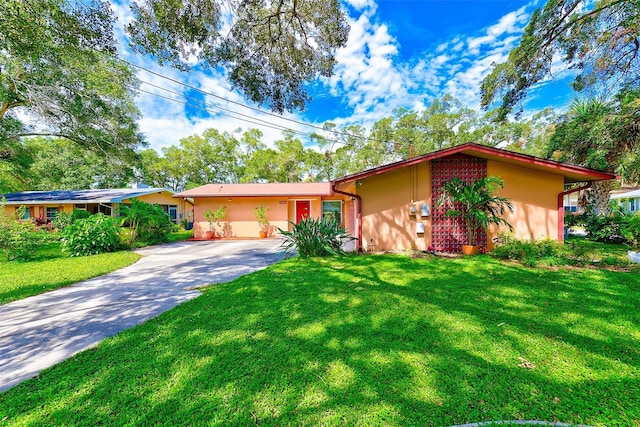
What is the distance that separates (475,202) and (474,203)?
6 cm

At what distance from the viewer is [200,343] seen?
2645 mm

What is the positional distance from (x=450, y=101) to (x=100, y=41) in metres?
24.0

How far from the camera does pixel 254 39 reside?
5906 millimetres

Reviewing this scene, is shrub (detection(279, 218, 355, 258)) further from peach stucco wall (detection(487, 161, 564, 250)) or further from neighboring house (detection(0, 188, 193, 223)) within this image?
neighboring house (detection(0, 188, 193, 223))

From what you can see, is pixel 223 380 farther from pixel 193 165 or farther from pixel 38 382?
pixel 193 165

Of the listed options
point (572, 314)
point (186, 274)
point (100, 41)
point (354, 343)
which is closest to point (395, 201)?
point (572, 314)

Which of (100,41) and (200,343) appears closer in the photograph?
(200,343)

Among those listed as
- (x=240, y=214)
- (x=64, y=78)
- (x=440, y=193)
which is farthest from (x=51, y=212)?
(x=440, y=193)

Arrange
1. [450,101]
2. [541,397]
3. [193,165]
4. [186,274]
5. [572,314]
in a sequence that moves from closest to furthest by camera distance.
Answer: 1. [541,397]
2. [572,314]
3. [186,274]
4. [450,101]
5. [193,165]

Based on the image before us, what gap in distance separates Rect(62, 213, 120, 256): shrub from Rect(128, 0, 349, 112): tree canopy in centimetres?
640

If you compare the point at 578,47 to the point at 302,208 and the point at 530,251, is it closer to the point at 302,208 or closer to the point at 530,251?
the point at 530,251

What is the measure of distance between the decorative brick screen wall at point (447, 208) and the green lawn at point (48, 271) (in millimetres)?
9236

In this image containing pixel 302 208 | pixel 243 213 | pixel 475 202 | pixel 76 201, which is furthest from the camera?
pixel 76 201

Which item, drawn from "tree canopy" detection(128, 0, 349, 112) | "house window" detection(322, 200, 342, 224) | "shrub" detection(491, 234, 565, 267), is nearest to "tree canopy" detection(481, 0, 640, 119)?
"shrub" detection(491, 234, 565, 267)
